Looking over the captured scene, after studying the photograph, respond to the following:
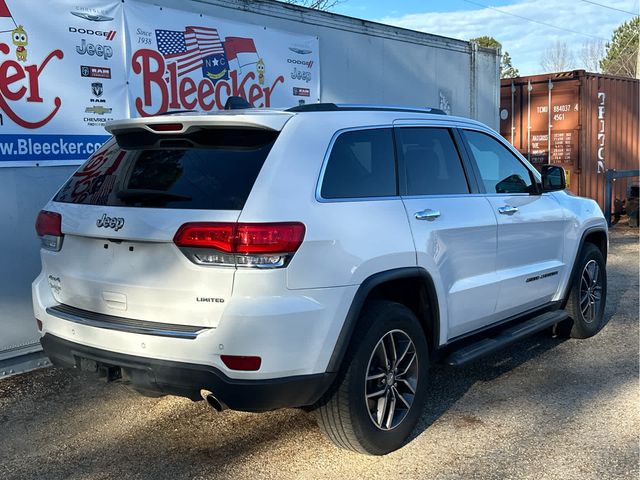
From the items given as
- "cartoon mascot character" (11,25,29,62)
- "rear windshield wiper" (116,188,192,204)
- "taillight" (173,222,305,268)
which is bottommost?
"taillight" (173,222,305,268)

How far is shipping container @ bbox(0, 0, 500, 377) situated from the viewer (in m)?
4.98

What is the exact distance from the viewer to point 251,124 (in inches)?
130

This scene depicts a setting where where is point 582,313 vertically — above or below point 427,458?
above

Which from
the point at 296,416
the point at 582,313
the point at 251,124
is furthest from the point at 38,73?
the point at 582,313

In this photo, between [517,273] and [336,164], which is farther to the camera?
[517,273]

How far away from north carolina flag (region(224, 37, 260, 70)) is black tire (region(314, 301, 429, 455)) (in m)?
3.52

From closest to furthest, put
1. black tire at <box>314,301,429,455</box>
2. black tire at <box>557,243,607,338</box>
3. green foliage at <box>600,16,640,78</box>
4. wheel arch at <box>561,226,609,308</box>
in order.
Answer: black tire at <box>314,301,429,455</box>
wheel arch at <box>561,226,609,308</box>
black tire at <box>557,243,607,338</box>
green foliage at <box>600,16,640,78</box>

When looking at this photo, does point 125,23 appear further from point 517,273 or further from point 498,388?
point 498,388

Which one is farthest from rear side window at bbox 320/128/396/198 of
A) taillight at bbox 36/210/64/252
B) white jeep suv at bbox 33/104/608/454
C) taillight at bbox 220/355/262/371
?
taillight at bbox 36/210/64/252

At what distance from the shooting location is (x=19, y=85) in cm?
492

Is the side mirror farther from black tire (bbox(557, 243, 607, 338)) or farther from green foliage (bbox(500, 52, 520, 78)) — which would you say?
green foliage (bbox(500, 52, 520, 78))

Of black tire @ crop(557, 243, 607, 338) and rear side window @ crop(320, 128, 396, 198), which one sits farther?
black tire @ crop(557, 243, 607, 338)

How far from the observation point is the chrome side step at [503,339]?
4.19 meters

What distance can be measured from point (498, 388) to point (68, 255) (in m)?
2.99
